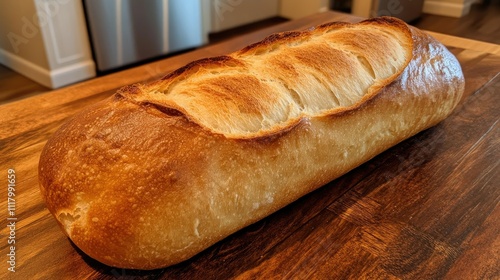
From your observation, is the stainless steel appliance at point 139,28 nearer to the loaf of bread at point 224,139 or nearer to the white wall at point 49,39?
the white wall at point 49,39

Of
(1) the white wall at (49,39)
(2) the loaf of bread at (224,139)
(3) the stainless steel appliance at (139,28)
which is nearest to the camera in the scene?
(2) the loaf of bread at (224,139)

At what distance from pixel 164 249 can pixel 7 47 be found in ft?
9.41

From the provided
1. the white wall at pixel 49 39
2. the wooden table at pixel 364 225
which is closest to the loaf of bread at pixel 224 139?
the wooden table at pixel 364 225

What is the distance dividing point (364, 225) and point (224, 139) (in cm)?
32

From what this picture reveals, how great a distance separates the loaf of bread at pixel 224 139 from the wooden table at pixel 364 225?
1.5 inches

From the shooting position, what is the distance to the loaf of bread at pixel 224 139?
2.08ft

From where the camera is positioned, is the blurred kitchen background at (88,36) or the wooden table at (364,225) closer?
the wooden table at (364,225)

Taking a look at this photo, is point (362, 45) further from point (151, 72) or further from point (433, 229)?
point (151, 72)

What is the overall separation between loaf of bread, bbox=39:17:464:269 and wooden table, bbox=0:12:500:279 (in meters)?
0.04

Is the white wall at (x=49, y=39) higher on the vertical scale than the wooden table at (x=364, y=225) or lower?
lower

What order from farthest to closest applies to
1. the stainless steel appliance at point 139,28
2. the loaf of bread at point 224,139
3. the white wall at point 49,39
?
the stainless steel appliance at point 139,28 → the white wall at point 49,39 → the loaf of bread at point 224,139

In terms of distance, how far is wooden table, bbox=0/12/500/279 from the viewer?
2.26ft

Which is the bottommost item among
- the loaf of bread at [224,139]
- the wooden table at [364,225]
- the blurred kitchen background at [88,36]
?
the blurred kitchen background at [88,36]

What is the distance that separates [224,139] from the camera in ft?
2.26
